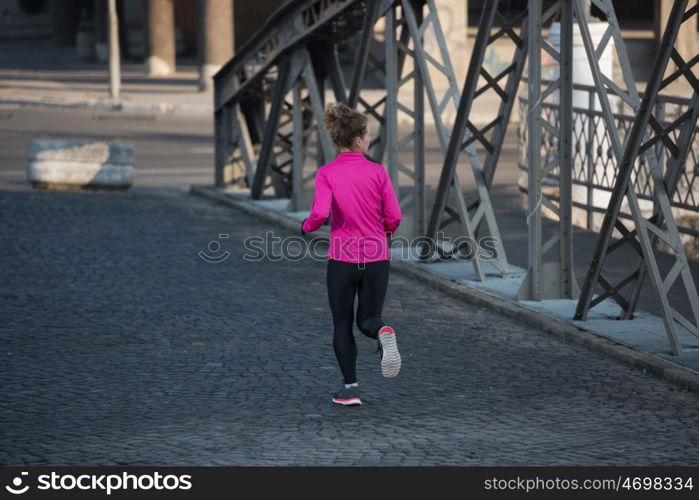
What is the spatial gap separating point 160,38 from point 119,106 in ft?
35.8

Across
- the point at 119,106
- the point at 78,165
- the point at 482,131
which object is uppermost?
the point at 482,131

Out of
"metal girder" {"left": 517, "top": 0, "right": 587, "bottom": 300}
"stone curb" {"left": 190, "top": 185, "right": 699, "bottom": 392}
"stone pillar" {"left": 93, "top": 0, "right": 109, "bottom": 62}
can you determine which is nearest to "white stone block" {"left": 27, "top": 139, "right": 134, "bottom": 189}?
"stone curb" {"left": 190, "top": 185, "right": 699, "bottom": 392}

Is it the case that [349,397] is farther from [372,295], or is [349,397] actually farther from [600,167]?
[600,167]

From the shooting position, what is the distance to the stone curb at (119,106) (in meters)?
34.3

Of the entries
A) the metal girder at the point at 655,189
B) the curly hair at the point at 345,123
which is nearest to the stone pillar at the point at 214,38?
the metal girder at the point at 655,189

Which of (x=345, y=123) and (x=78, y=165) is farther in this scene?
(x=78, y=165)

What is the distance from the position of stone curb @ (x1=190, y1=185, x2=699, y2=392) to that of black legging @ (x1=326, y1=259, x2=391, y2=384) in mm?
1850

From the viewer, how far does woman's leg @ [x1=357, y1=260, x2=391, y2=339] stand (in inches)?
308

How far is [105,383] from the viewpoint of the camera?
8406 millimetres

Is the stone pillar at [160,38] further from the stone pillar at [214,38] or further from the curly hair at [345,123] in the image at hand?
the curly hair at [345,123]

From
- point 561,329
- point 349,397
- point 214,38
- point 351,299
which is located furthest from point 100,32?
point 349,397

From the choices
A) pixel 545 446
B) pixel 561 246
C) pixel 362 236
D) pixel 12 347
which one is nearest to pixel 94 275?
pixel 12 347

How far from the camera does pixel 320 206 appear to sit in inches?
302

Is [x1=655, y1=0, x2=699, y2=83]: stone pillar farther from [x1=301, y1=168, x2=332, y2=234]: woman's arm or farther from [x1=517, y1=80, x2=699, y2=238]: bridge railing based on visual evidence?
[x1=301, y1=168, x2=332, y2=234]: woman's arm
